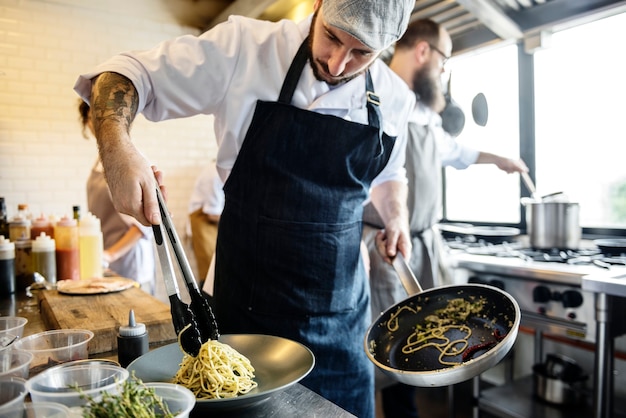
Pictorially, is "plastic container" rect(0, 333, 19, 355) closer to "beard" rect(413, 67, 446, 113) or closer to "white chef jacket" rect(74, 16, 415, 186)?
"white chef jacket" rect(74, 16, 415, 186)

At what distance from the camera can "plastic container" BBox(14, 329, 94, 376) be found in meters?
0.94

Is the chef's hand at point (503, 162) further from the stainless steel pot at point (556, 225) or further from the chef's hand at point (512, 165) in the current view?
the stainless steel pot at point (556, 225)

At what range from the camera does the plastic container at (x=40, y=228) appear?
88.4 inches

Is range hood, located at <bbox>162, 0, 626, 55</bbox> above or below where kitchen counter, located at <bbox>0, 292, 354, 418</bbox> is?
above

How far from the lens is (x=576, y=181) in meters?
2.94

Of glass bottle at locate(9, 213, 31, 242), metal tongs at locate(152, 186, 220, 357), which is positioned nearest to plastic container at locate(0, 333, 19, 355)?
metal tongs at locate(152, 186, 220, 357)

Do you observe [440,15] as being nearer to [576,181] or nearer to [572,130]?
[572,130]

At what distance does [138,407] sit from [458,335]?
0.89m

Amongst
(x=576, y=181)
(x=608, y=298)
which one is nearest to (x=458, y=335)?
(x=608, y=298)

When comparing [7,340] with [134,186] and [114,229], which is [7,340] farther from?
[114,229]

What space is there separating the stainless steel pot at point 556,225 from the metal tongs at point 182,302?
6.97 feet

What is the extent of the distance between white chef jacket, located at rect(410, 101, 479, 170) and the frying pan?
1465 mm

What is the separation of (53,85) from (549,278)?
3953 millimetres

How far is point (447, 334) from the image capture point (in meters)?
1.27
